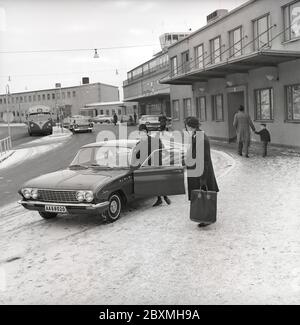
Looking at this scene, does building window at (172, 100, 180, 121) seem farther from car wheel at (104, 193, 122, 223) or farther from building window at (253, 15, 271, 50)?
car wheel at (104, 193, 122, 223)

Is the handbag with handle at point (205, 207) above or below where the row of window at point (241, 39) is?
below

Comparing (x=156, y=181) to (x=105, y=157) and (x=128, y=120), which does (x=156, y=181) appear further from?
(x=128, y=120)

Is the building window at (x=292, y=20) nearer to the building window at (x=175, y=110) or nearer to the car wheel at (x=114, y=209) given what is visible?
the car wheel at (x=114, y=209)

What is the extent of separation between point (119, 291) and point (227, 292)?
46.0 inches

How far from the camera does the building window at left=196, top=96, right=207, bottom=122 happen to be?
26.0m

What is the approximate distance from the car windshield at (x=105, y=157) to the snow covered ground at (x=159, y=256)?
3.35 feet

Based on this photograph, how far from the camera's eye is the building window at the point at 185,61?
2770cm

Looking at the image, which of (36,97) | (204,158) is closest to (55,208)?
(204,158)

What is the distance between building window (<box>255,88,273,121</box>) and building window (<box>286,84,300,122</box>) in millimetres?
1353

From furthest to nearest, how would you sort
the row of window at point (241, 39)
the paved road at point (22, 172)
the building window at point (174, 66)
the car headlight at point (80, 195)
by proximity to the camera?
the building window at point (174, 66)
the row of window at point (241, 39)
the paved road at point (22, 172)
the car headlight at point (80, 195)

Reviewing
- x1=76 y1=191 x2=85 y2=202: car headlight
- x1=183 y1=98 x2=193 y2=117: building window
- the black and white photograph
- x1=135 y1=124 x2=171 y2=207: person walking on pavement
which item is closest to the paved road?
the black and white photograph

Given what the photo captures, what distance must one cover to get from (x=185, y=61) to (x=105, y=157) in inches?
816

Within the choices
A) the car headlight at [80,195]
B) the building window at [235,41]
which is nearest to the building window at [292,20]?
the building window at [235,41]
